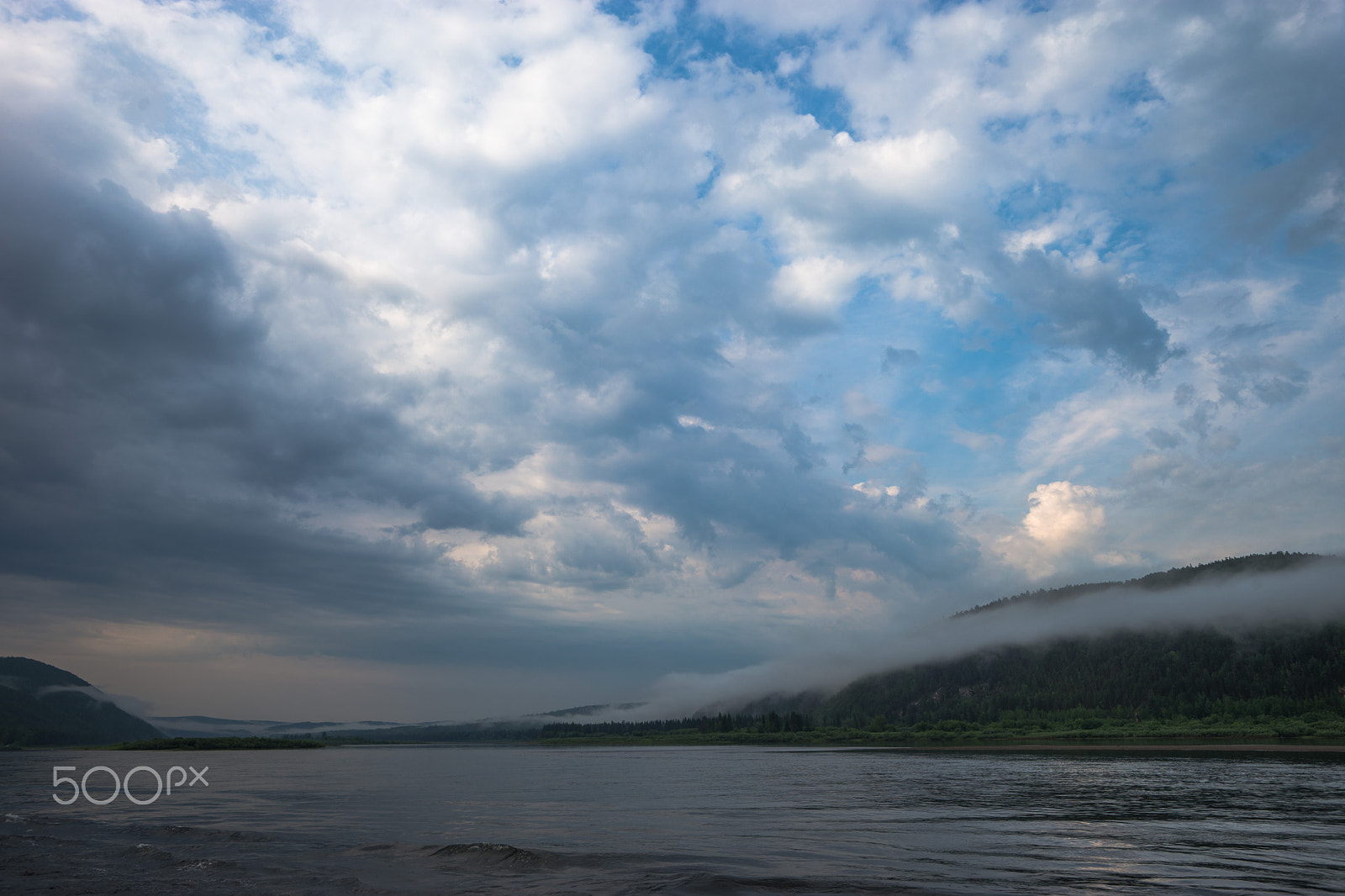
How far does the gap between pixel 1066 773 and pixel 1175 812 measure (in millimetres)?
55328

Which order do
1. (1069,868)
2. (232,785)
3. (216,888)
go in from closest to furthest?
(216,888), (1069,868), (232,785)

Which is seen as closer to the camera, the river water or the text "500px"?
the river water

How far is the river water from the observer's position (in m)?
29.6

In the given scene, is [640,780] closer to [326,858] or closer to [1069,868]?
[326,858]

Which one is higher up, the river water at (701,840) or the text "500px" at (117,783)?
the river water at (701,840)

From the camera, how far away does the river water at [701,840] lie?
29625mm

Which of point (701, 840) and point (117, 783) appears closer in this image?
point (701, 840)

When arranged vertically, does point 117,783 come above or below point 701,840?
below

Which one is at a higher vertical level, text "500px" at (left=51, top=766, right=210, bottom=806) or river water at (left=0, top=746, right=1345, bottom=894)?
river water at (left=0, top=746, right=1345, bottom=894)

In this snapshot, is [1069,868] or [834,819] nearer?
[1069,868]

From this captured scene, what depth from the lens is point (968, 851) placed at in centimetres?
3638

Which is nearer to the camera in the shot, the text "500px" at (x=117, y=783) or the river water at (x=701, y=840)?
the river water at (x=701, y=840)

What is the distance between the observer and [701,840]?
136ft

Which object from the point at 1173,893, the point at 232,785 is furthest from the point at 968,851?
the point at 232,785
